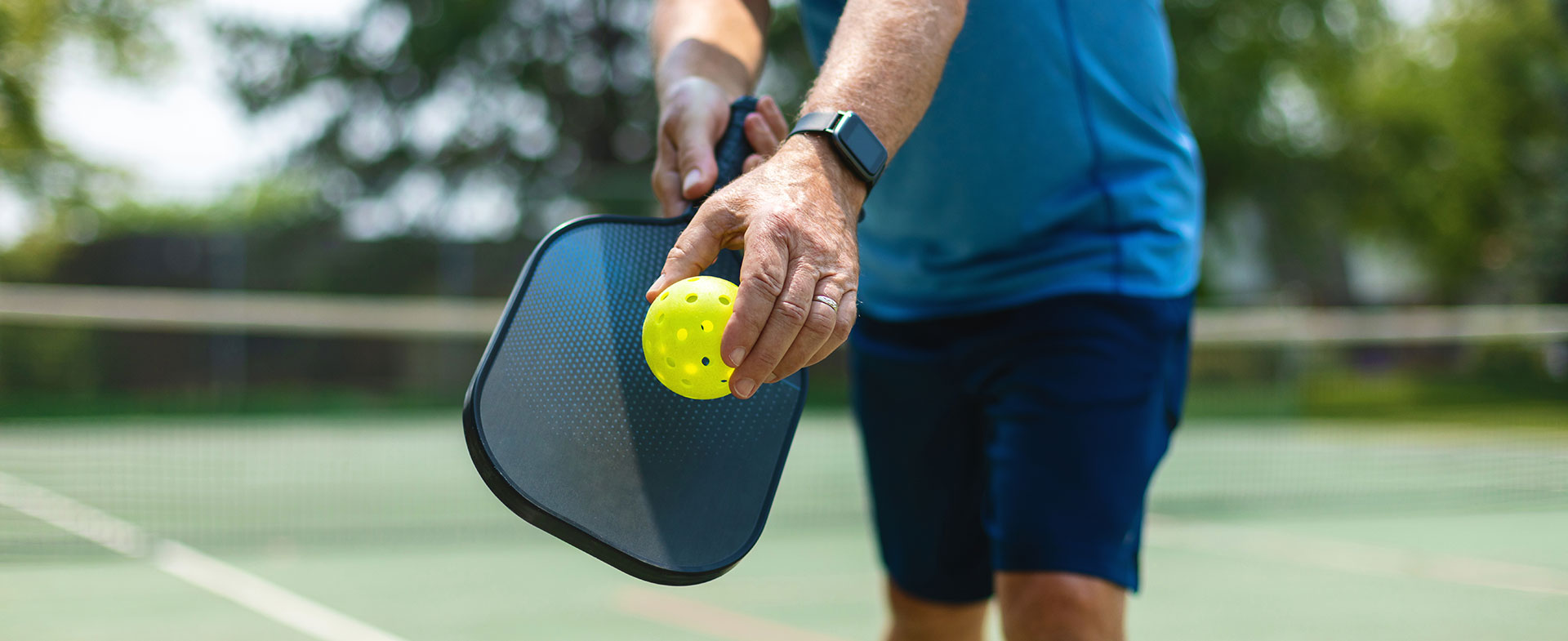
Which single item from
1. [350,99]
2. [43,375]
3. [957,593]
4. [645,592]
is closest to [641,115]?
[350,99]

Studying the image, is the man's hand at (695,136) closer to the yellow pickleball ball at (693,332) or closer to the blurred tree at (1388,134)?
the yellow pickleball ball at (693,332)

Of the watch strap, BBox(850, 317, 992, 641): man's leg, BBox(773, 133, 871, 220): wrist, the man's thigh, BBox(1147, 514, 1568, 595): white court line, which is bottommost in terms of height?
BBox(1147, 514, 1568, 595): white court line

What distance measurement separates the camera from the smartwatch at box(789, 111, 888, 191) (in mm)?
A: 1529

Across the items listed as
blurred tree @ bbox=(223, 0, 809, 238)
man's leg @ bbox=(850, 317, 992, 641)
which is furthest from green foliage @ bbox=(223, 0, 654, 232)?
man's leg @ bbox=(850, 317, 992, 641)

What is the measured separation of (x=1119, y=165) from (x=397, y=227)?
15.1 m

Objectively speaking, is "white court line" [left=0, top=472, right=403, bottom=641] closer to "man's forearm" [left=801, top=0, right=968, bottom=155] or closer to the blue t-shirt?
the blue t-shirt

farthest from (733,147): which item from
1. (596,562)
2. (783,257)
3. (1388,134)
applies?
(1388,134)

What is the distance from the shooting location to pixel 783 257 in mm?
1339

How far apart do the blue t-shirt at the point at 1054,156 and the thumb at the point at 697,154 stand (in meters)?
0.50

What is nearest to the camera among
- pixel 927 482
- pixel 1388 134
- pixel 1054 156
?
pixel 1054 156

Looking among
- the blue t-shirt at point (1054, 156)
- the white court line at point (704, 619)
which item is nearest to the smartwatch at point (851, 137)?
the blue t-shirt at point (1054, 156)

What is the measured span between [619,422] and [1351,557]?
5.59 meters

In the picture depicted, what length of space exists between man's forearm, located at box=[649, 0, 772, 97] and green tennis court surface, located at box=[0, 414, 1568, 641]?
2639 millimetres

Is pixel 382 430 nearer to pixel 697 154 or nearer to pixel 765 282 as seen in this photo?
pixel 697 154
